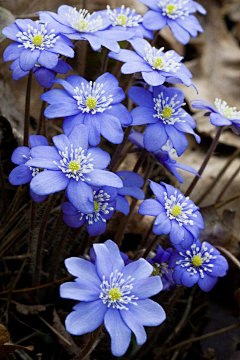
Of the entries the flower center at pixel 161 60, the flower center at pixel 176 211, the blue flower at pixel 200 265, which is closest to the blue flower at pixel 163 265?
the blue flower at pixel 200 265

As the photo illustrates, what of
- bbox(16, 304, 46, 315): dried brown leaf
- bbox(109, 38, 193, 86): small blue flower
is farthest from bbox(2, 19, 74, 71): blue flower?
bbox(16, 304, 46, 315): dried brown leaf

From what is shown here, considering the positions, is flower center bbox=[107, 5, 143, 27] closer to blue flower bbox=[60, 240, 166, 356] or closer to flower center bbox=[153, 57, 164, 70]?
flower center bbox=[153, 57, 164, 70]

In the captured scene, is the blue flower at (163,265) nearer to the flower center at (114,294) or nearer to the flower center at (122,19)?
the flower center at (114,294)

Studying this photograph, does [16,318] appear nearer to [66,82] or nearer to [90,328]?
[90,328]

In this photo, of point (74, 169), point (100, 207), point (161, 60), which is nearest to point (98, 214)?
point (100, 207)

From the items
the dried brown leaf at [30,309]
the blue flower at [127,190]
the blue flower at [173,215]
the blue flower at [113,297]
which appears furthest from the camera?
the dried brown leaf at [30,309]

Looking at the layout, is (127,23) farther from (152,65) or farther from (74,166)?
(74,166)
